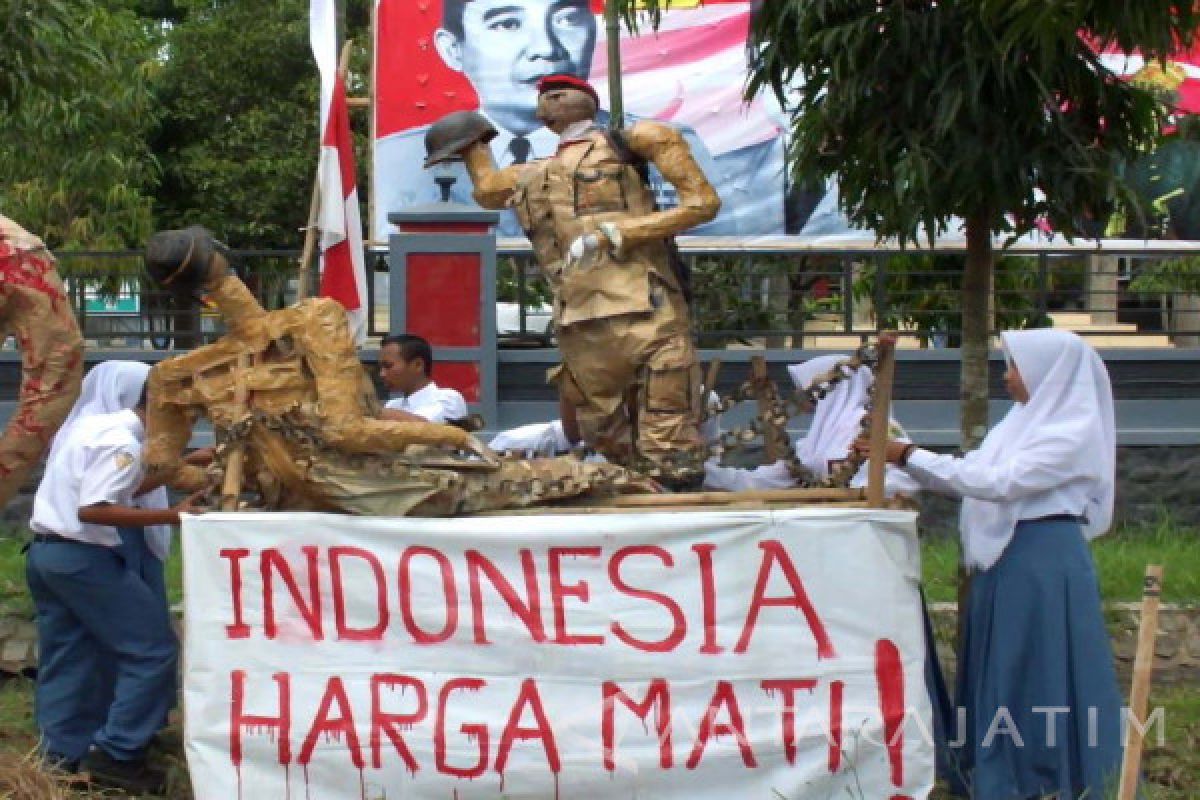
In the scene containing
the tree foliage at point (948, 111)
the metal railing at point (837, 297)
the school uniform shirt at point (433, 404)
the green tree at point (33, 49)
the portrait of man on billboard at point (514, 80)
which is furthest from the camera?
the portrait of man on billboard at point (514, 80)

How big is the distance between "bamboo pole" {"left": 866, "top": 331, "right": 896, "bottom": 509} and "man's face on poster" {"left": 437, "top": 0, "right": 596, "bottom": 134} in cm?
725

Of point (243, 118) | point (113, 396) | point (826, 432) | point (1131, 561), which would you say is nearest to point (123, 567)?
point (113, 396)

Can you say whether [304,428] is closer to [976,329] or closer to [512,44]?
[976,329]

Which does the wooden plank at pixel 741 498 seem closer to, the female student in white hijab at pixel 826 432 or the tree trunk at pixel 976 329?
the female student in white hijab at pixel 826 432

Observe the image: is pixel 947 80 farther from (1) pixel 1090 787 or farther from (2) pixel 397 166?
(2) pixel 397 166

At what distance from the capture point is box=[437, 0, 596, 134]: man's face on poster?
1218cm

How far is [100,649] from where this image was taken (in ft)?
21.1

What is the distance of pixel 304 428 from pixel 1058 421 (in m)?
2.08

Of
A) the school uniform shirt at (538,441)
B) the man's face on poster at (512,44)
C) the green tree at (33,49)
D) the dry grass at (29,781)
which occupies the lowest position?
the dry grass at (29,781)

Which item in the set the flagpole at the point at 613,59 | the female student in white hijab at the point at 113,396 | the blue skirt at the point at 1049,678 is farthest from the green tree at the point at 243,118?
the blue skirt at the point at 1049,678

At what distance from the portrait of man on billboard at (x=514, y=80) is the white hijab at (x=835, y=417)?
5.64 metres

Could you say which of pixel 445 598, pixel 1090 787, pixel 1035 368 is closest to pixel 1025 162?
pixel 1035 368

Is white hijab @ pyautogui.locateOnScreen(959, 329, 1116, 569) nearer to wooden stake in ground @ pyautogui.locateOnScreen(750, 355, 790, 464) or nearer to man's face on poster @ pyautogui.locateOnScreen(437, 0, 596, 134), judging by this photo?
wooden stake in ground @ pyautogui.locateOnScreen(750, 355, 790, 464)

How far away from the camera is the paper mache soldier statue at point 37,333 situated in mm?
4938
